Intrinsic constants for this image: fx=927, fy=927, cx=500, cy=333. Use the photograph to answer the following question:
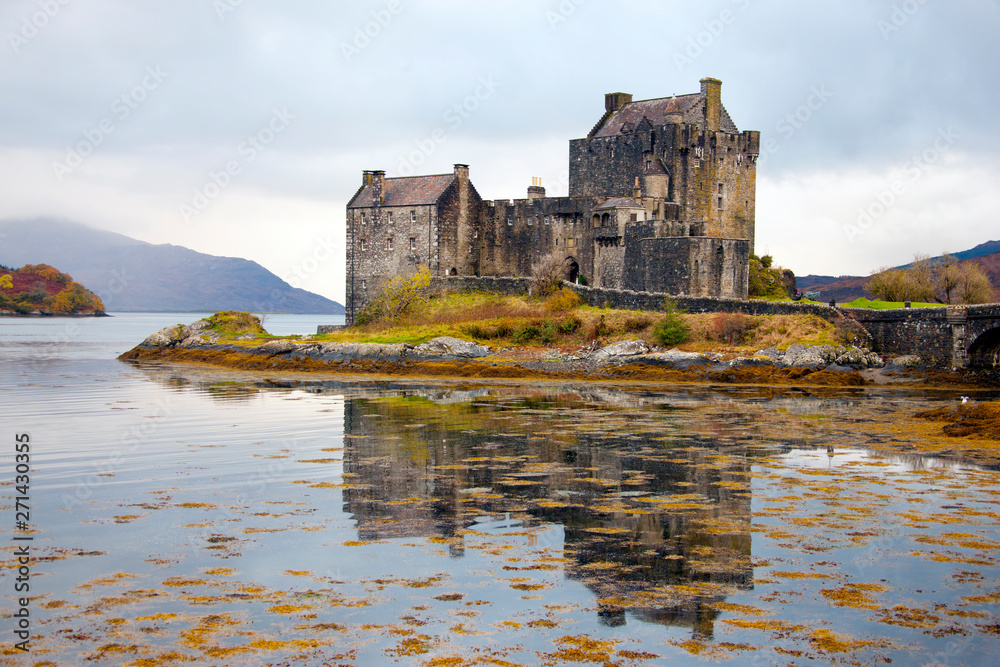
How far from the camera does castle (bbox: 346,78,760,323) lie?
129ft

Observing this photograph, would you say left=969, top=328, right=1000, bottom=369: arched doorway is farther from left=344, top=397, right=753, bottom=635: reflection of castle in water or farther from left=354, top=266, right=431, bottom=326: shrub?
left=354, top=266, right=431, bottom=326: shrub

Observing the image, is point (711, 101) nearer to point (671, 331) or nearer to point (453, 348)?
point (671, 331)

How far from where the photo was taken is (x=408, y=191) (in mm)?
48156

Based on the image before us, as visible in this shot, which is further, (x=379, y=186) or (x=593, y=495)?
(x=379, y=186)

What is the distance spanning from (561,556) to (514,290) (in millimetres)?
33922

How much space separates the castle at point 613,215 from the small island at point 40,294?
86.1 meters

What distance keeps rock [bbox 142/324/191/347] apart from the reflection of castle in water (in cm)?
2860

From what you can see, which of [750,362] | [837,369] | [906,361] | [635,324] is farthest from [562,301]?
[906,361]

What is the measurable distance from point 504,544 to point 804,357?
2377cm

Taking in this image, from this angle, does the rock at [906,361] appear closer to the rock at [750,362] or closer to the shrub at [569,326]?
the rock at [750,362]

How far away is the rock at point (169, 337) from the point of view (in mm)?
46156

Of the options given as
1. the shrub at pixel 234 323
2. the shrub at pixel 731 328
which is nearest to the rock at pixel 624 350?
the shrub at pixel 731 328

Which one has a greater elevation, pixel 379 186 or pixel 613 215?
pixel 379 186

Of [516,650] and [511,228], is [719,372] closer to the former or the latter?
[511,228]
